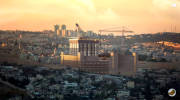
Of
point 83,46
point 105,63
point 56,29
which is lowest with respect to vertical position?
point 105,63

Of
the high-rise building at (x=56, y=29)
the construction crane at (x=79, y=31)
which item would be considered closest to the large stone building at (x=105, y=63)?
the construction crane at (x=79, y=31)

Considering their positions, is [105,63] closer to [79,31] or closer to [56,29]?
[79,31]

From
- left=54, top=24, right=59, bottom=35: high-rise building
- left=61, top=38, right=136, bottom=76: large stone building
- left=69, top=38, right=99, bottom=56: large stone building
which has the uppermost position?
left=54, top=24, right=59, bottom=35: high-rise building

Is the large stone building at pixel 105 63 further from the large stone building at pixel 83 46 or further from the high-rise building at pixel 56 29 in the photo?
the high-rise building at pixel 56 29

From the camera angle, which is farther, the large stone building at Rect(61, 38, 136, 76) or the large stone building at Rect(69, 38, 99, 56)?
the large stone building at Rect(69, 38, 99, 56)

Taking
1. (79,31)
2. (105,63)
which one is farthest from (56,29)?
(105,63)

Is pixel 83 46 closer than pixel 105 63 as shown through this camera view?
No

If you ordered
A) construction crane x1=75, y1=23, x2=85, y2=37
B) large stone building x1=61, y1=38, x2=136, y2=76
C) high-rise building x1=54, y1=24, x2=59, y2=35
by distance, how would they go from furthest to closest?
high-rise building x1=54, y1=24, x2=59, y2=35
construction crane x1=75, y1=23, x2=85, y2=37
large stone building x1=61, y1=38, x2=136, y2=76

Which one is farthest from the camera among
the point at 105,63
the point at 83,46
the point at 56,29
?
the point at 56,29

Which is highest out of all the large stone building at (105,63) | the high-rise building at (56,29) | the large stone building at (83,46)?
the high-rise building at (56,29)

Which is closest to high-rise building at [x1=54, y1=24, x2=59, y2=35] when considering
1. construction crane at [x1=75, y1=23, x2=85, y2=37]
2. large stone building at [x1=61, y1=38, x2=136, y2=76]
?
construction crane at [x1=75, y1=23, x2=85, y2=37]

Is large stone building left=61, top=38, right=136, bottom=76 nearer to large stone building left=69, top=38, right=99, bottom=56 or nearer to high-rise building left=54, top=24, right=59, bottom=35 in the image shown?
large stone building left=69, top=38, right=99, bottom=56

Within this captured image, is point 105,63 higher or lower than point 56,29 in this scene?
lower
